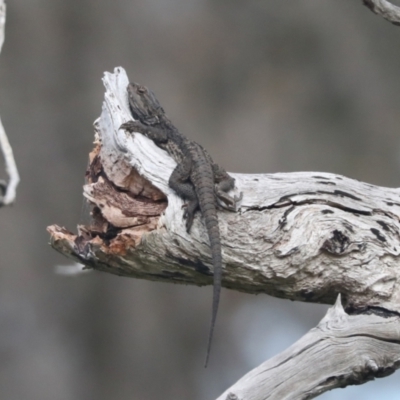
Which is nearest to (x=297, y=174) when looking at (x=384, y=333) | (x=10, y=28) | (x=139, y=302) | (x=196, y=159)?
(x=196, y=159)

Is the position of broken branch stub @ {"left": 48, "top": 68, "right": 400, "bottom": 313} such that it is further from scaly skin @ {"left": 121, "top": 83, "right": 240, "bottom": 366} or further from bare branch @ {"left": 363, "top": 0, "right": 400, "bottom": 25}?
bare branch @ {"left": 363, "top": 0, "right": 400, "bottom": 25}

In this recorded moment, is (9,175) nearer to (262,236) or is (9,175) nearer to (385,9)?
(262,236)

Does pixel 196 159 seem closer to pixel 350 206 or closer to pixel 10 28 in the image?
pixel 350 206

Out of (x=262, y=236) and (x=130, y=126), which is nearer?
(x=262, y=236)

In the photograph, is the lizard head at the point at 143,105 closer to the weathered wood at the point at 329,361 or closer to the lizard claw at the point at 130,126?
the lizard claw at the point at 130,126

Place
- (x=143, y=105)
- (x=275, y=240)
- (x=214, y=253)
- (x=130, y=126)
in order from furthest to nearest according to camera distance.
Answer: (x=143, y=105), (x=130, y=126), (x=275, y=240), (x=214, y=253)

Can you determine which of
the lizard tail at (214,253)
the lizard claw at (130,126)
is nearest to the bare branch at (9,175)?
the lizard tail at (214,253)

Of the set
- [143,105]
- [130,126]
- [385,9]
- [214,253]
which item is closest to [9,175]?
[214,253]

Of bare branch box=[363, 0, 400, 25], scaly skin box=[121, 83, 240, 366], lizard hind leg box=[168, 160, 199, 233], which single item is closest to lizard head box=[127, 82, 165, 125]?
scaly skin box=[121, 83, 240, 366]
